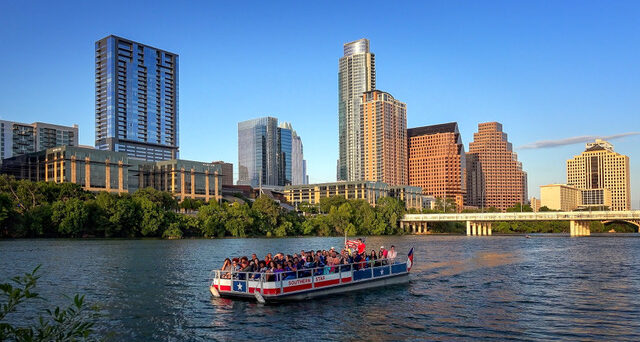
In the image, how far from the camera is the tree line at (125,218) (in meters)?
112

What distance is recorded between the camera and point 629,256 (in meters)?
78.0

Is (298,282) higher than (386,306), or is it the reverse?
(298,282)

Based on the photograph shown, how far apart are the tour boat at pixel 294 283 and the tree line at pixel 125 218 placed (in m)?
62.3

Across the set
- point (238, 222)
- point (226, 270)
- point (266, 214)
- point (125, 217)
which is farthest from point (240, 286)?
point (266, 214)

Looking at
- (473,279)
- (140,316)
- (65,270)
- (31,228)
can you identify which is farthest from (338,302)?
(31,228)

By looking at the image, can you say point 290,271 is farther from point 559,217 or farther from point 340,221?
point 559,217

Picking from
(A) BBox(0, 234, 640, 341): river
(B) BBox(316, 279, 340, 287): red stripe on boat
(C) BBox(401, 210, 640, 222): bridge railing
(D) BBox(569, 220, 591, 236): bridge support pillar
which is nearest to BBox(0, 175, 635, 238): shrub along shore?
(C) BBox(401, 210, 640, 222): bridge railing

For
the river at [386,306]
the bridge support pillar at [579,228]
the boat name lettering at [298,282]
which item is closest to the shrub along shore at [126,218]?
the river at [386,306]

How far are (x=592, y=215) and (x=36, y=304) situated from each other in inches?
6173

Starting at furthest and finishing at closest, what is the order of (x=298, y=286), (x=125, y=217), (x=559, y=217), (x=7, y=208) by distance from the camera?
(x=559, y=217) < (x=125, y=217) < (x=7, y=208) < (x=298, y=286)

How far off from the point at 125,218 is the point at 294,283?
313 feet

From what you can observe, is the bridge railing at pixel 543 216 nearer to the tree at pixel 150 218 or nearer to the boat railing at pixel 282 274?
the tree at pixel 150 218

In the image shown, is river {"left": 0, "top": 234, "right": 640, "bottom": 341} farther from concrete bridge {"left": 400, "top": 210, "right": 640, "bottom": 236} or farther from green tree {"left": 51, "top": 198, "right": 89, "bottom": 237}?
concrete bridge {"left": 400, "top": 210, "right": 640, "bottom": 236}

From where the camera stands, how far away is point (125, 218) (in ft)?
405
